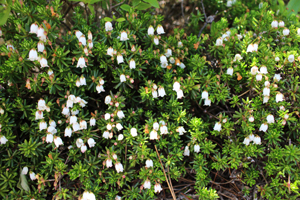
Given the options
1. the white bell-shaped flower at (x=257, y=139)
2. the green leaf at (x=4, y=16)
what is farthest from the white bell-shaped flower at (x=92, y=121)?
the white bell-shaped flower at (x=257, y=139)

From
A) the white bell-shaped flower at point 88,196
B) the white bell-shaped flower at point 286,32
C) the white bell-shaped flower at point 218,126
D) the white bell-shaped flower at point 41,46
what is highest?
the white bell-shaped flower at point 41,46

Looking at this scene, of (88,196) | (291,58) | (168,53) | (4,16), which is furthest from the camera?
(168,53)

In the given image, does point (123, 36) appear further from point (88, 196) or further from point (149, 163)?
point (88, 196)

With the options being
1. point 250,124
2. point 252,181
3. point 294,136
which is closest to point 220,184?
point 252,181

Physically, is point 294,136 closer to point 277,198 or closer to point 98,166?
point 277,198

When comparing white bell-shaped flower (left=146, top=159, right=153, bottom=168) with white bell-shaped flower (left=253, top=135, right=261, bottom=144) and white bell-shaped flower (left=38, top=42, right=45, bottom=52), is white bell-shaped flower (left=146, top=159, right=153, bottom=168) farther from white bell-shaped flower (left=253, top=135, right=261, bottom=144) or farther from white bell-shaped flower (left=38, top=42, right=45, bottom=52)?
white bell-shaped flower (left=38, top=42, right=45, bottom=52)

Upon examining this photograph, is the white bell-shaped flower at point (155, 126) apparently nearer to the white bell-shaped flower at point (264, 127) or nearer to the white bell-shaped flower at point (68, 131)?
the white bell-shaped flower at point (68, 131)

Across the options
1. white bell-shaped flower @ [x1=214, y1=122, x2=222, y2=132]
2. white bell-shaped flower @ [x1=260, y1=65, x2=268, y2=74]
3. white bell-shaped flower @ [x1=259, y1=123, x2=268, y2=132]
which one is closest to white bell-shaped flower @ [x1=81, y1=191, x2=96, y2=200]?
white bell-shaped flower @ [x1=214, y1=122, x2=222, y2=132]

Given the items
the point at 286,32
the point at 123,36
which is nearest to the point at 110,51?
the point at 123,36

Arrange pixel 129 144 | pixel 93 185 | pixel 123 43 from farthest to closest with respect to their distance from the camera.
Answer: pixel 123 43 → pixel 129 144 → pixel 93 185
